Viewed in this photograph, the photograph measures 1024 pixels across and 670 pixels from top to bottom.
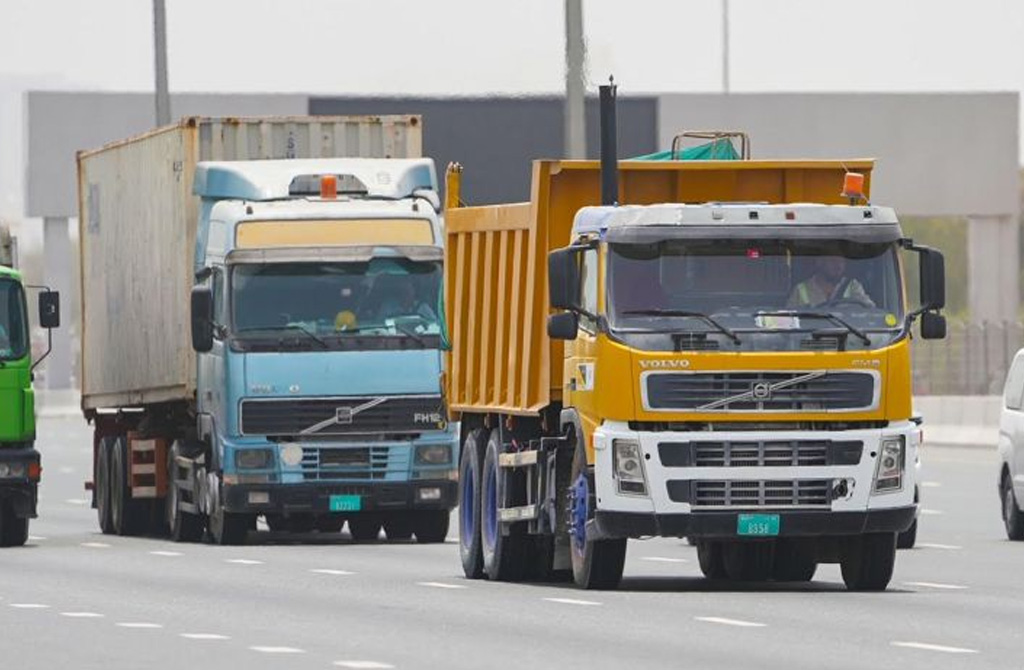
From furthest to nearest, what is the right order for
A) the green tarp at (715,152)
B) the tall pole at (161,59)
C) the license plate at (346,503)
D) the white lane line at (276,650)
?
1. the tall pole at (161,59)
2. the license plate at (346,503)
3. the green tarp at (715,152)
4. the white lane line at (276,650)

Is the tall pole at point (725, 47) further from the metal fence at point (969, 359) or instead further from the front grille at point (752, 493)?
the front grille at point (752, 493)

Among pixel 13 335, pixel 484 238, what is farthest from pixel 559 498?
pixel 13 335

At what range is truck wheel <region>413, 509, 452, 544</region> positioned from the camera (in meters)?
32.6

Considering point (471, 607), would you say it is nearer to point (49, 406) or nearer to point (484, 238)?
point (484, 238)

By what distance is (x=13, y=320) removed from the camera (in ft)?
106

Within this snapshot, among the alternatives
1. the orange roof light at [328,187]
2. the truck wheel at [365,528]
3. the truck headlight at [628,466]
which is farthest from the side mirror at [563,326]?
the truck wheel at [365,528]

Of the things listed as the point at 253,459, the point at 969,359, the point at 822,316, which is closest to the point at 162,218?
the point at 253,459

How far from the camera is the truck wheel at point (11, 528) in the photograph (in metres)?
32.1

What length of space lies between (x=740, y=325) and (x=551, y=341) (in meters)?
2.00

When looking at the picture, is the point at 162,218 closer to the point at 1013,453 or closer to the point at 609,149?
the point at 1013,453

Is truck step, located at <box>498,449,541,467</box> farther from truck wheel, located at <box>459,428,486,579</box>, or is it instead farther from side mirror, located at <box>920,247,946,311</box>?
side mirror, located at <box>920,247,946,311</box>

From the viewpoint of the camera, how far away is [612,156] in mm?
23500

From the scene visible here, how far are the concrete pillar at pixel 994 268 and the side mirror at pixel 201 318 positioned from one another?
172ft

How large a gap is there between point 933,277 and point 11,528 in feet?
40.4
